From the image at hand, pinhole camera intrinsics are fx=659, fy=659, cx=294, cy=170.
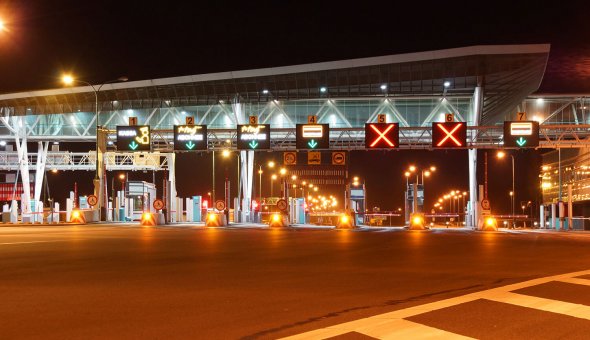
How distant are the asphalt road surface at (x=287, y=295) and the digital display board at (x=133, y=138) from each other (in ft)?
83.2

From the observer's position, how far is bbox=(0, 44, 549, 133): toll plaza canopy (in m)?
49.8

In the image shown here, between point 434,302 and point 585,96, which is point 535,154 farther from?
point 434,302

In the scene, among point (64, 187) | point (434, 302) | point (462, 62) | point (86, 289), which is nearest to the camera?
point (434, 302)

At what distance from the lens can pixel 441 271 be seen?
41.7 feet

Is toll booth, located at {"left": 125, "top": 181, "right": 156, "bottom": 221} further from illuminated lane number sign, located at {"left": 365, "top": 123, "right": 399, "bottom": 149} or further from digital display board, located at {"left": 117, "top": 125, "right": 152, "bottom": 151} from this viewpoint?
A: illuminated lane number sign, located at {"left": 365, "top": 123, "right": 399, "bottom": 149}

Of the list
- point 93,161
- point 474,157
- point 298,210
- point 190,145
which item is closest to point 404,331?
point 190,145

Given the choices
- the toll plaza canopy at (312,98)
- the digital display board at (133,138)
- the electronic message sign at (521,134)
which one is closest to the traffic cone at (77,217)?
the digital display board at (133,138)

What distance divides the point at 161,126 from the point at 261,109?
963 centimetres

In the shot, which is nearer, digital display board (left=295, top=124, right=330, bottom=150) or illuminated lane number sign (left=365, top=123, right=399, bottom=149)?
illuminated lane number sign (left=365, top=123, right=399, bottom=149)

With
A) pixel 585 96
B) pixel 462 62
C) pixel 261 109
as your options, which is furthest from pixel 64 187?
pixel 585 96

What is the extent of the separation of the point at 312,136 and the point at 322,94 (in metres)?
16.6

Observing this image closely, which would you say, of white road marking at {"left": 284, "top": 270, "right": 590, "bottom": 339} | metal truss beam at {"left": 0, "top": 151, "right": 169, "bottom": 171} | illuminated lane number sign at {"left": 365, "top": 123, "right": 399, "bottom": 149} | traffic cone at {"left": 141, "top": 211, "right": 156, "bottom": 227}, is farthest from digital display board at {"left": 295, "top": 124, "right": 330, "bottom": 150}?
white road marking at {"left": 284, "top": 270, "right": 590, "bottom": 339}

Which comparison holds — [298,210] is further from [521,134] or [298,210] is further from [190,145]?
[521,134]

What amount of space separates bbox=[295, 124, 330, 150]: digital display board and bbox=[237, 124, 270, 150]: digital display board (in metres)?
2.20
